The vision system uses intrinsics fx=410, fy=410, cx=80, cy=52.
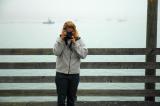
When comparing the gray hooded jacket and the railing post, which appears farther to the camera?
the railing post

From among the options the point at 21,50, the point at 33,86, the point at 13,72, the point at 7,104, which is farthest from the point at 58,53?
the point at 13,72

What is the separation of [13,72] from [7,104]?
1734cm

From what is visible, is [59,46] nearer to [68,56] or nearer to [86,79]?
[68,56]

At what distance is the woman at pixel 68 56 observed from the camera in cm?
657

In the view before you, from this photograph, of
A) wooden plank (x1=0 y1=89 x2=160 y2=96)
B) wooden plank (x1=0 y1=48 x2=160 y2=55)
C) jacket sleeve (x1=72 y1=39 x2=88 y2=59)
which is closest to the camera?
jacket sleeve (x1=72 y1=39 x2=88 y2=59)

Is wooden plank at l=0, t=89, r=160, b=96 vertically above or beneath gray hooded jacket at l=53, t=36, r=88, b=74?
beneath

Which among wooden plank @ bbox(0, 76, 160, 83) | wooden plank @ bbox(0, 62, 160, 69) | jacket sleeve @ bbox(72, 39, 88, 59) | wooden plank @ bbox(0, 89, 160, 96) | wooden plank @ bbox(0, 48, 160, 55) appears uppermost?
jacket sleeve @ bbox(72, 39, 88, 59)

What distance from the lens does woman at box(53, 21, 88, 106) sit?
6.57m

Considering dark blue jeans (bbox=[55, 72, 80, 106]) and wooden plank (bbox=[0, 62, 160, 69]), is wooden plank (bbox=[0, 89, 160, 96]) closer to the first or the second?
wooden plank (bbox=[0, 62, 160, 69])

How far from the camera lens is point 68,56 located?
6.64m

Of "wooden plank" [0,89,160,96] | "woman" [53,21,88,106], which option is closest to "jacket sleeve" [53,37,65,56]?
"woman" [53,21,88,106]

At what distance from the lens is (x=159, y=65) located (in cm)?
804

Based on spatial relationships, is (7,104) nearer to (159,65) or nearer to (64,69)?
(64,69)

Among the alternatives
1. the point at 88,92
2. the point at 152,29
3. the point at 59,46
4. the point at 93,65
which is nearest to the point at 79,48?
the point at 59,46
